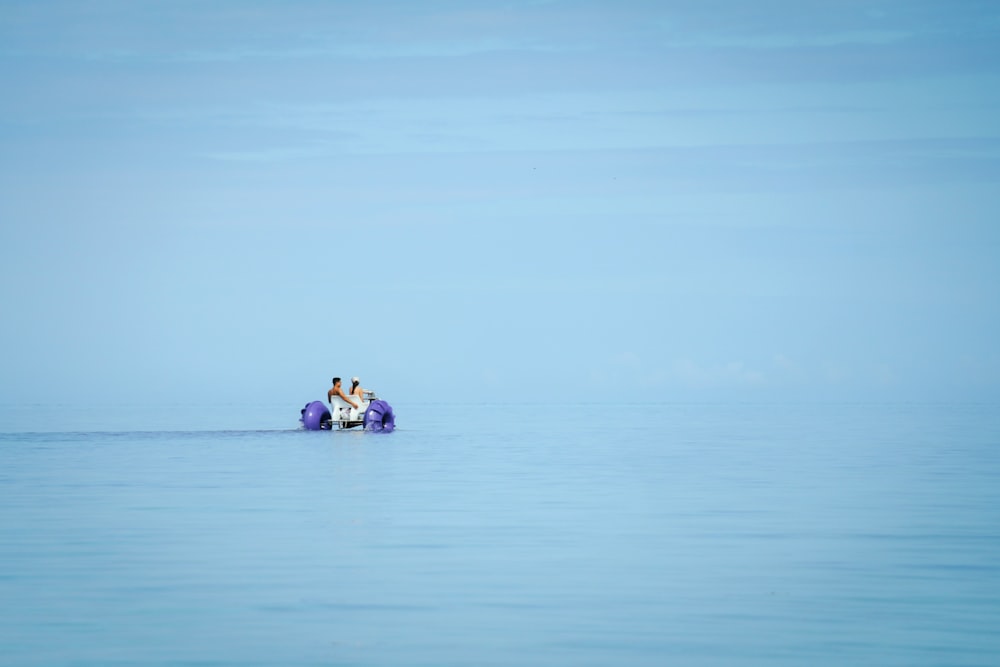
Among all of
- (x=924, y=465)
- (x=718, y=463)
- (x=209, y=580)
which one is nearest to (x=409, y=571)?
(x=209, y=580)

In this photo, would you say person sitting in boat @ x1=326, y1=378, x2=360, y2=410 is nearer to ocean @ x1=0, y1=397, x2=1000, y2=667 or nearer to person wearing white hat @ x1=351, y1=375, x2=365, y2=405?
person wearing white hat @ x1=351, y1=375, x2=365, y2=405

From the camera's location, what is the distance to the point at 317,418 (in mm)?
51031

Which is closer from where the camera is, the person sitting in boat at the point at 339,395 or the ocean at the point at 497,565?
the ocean at the point at 497,565

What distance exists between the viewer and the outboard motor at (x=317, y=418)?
50.9 meters

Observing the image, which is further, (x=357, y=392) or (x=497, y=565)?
(x=357, y=392)

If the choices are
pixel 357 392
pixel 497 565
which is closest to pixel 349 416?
pixel 357 392

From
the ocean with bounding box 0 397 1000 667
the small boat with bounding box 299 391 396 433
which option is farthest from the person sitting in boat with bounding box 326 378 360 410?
the ocean with bounding box 0 397 1000 667

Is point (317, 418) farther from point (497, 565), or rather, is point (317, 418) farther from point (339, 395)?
point (497, 565)

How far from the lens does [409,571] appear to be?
658 inches

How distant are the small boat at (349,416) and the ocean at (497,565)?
50.9 feet

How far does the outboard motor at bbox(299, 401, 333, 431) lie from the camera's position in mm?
50906

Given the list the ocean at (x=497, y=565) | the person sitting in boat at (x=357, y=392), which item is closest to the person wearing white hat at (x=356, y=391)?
the person sitting in boat at (x=357, y=392)

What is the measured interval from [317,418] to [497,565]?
34.5m

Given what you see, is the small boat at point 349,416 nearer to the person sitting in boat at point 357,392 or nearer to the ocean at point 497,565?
the person sitting in boat at point 357,392
